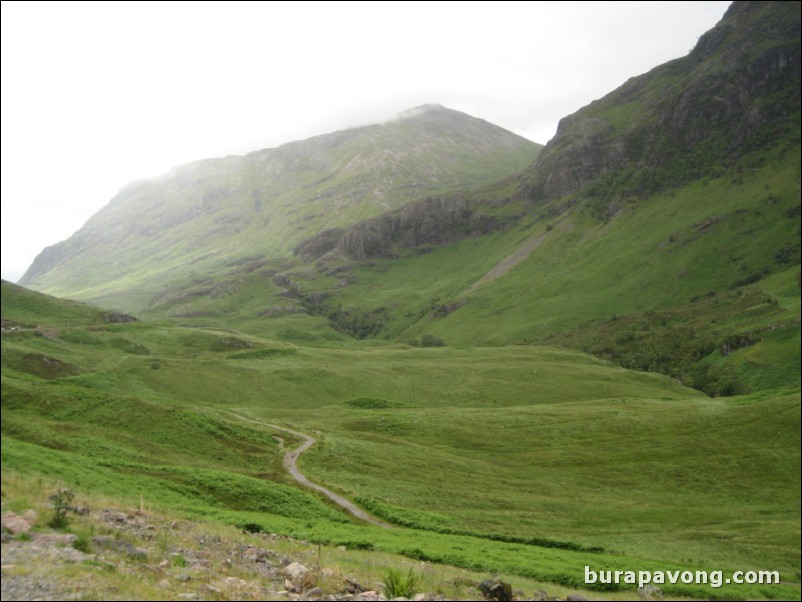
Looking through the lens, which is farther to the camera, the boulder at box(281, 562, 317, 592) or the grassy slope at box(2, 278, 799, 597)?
the grassy slope at box(2, 278, 799, 597)

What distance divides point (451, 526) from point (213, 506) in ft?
59.4

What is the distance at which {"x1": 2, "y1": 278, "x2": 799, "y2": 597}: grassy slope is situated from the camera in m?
26.4

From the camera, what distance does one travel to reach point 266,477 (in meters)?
44.1

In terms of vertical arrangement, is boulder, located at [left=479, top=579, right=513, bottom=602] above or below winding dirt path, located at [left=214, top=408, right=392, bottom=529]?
above

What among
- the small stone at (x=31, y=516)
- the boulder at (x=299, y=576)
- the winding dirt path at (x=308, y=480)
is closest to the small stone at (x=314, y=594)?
the boulder at (x=299, y=576)

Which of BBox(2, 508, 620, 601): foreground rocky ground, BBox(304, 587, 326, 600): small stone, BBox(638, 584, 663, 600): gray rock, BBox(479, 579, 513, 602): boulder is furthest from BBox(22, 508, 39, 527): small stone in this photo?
BBox(638, 584, 663, 600): gray rock

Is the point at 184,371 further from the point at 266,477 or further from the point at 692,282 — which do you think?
the point at 692,282

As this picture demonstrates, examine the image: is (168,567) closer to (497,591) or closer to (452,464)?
(497,591)

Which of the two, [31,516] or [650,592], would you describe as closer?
[31,516]

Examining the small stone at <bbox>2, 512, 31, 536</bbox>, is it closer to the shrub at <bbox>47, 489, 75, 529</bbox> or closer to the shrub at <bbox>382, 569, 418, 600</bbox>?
the shrub at <bbox>47, 489, 75, 529</bbox>

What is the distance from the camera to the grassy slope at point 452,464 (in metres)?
26.4

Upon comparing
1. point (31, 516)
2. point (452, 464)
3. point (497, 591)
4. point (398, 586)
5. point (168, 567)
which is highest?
point (31, 516)

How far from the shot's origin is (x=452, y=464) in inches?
2154

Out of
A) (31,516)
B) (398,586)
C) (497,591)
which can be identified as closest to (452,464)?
(497,591)
